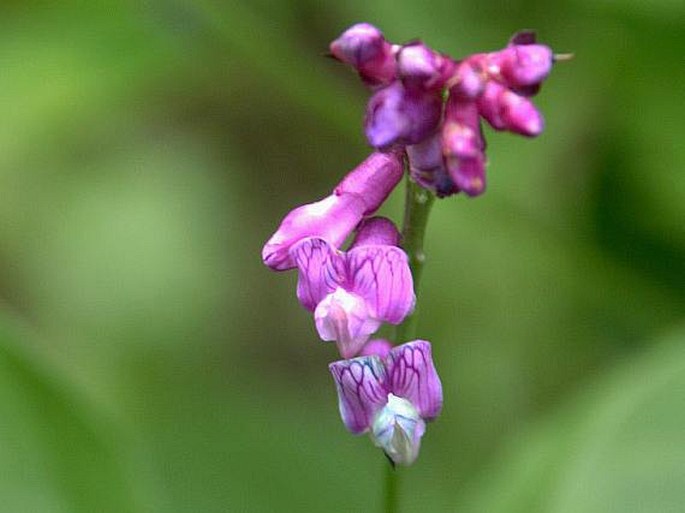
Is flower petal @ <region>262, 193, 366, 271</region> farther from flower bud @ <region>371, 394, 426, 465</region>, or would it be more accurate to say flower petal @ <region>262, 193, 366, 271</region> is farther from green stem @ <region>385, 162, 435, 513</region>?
flower bud @ <region>371, 394, 426, 465</region>

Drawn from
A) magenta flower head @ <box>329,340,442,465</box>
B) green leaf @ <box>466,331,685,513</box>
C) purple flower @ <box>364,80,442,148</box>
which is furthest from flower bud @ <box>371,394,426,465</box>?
green leaf @ <box>466,331,685,513</box>

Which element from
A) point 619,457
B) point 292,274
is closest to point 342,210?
point 619,457

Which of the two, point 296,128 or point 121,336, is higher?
point 296,128

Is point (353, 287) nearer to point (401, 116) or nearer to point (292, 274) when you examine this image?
point (401, 116)

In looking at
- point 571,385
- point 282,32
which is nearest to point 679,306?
point 571,385

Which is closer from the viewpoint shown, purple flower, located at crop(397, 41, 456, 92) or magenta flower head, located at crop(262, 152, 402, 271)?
purple flower, located at crop(397, 41, 456, 92)

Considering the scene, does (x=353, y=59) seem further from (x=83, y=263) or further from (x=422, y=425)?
(x=83, y=263)

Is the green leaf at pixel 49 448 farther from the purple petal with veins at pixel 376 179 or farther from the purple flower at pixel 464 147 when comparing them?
the purple flower at pixel 464 147

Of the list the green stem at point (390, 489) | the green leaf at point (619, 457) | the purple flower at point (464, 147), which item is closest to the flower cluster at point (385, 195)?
the purple flower at point (464, 147)
